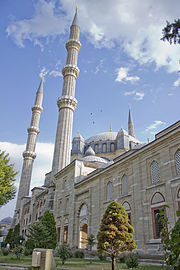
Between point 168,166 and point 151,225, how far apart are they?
3.46 metres

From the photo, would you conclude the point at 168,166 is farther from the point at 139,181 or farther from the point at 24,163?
the point at 24,163

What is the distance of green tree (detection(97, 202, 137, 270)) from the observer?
9.24 metres

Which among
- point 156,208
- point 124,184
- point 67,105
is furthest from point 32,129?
point 156,208

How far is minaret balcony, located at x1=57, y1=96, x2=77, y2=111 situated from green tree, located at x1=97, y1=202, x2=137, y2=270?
24.6 meters

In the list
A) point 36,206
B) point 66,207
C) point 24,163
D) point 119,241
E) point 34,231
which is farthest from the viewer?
point 24,163

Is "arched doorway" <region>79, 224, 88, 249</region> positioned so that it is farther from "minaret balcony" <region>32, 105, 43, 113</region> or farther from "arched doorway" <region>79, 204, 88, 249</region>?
"minaret balcony" <region>32, 105, 43, 113</region>

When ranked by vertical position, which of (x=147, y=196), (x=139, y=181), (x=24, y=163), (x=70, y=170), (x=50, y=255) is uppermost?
(x=24, y=163)

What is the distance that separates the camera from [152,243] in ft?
41.2

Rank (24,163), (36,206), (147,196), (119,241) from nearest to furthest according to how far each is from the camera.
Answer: (119,241) < (147,196) < (36,206) < (24,163)

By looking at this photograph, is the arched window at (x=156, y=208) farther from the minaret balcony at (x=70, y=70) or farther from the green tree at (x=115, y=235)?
the minaret balcony at (x=70, y=70)

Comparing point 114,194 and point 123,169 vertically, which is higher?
point 123,169

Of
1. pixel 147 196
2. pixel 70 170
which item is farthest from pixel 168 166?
pixel 70 170

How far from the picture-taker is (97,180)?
65.1 ft

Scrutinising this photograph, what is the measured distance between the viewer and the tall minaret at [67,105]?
30438mm
